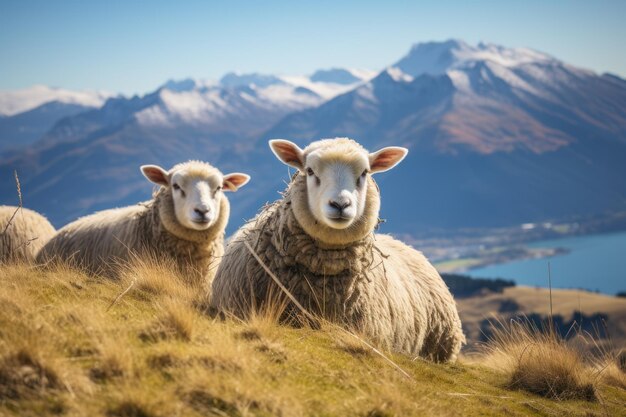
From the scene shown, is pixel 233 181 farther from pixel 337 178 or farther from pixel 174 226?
pixel 337 178

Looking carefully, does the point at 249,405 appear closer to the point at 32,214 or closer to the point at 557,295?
the point at 32,214

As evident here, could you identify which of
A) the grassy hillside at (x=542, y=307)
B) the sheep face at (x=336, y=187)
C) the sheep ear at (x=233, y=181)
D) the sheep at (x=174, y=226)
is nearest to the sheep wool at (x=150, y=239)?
the sheep at (x=174, y=226)

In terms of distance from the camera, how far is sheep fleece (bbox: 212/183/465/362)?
581cm

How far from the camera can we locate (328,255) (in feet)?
19.5

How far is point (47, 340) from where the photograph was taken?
11.1ft

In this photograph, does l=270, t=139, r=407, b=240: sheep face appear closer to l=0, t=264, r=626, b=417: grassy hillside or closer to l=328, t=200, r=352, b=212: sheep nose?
l=328, t=200, r=352, b=212: sheep nose

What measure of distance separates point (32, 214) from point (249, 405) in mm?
11068

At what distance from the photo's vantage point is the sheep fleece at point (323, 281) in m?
5.81

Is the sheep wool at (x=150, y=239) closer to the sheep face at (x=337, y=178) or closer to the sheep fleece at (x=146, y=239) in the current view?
the sheep fleece at (x=146, y=239)

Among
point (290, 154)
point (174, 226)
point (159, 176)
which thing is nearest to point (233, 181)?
point (159, 176)

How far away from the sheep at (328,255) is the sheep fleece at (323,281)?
11 mm

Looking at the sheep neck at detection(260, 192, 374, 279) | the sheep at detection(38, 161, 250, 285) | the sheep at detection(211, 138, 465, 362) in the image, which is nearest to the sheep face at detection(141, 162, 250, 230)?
the sheep at detection(38, 161, 250, 285)

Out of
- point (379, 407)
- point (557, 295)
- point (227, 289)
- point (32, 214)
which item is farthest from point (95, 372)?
point (557, 295)

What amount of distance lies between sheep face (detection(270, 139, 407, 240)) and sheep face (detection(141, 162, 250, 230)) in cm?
291
